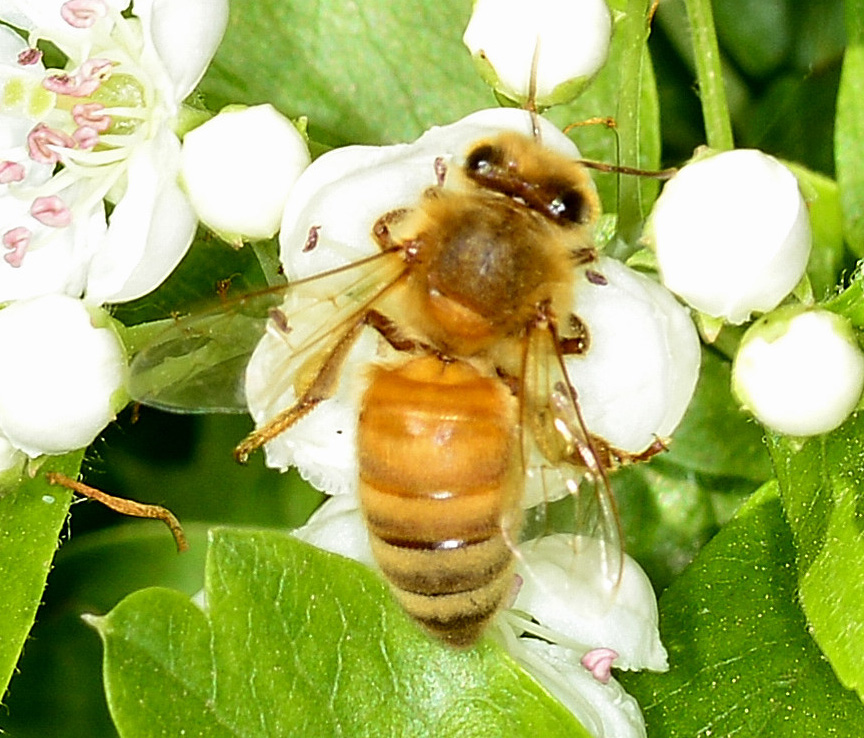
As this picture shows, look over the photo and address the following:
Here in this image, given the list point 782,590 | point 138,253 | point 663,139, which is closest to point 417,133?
point 663,139

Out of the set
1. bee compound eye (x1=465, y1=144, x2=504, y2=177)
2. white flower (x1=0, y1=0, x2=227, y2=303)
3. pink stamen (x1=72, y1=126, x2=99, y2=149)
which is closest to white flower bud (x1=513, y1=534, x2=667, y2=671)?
bee compound eye (x1=465, y1=144, x2=504, y2=177)

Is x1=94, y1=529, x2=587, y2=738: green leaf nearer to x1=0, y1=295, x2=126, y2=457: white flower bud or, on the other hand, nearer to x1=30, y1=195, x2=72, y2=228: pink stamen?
x1=0, y1=295, x2=126, y2=457: white flower bud

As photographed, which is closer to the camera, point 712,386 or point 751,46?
point 712,386

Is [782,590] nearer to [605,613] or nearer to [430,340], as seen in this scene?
[605,613]

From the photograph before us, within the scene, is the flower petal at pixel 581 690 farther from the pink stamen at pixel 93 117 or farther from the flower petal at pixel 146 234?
the pink stamen at pixel 93 117

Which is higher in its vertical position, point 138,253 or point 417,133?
point 138,253

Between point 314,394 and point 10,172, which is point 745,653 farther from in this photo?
point 10,172

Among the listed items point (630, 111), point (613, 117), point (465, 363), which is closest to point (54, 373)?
point (465, 363)
